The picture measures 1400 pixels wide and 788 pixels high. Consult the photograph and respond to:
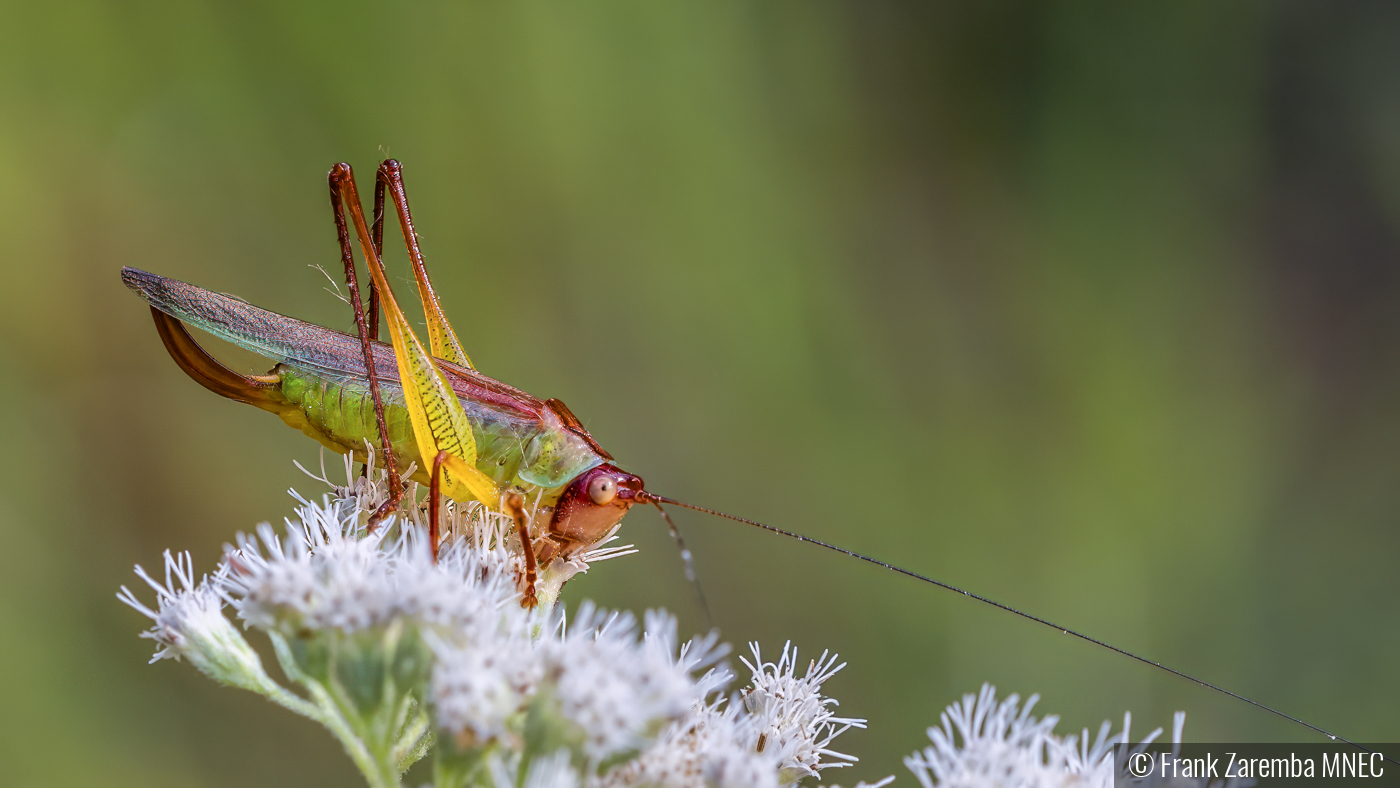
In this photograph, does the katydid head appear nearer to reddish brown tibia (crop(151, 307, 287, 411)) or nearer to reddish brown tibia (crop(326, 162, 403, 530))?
reddish brown tibia (crop(326, 162, 403, 530))

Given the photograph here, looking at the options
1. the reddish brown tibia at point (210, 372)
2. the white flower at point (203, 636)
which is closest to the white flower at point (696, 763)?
the white flower at point (203, 636)

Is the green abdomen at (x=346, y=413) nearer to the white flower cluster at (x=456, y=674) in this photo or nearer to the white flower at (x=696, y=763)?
the white flower cluster at (x=456, y=674)

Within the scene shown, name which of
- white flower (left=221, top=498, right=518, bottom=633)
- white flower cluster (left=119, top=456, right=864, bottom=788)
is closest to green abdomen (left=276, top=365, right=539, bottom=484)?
white flower cluster (left=119, top=456, right=864, bottom=788)

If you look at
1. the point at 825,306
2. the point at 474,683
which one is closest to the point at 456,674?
the point at 474,683

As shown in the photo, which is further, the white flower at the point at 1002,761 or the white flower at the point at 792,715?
the white flower at the point at 792,715

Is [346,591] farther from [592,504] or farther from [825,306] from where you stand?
[825,306]

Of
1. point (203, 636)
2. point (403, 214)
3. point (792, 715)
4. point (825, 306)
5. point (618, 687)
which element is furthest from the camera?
point (825, 306)
